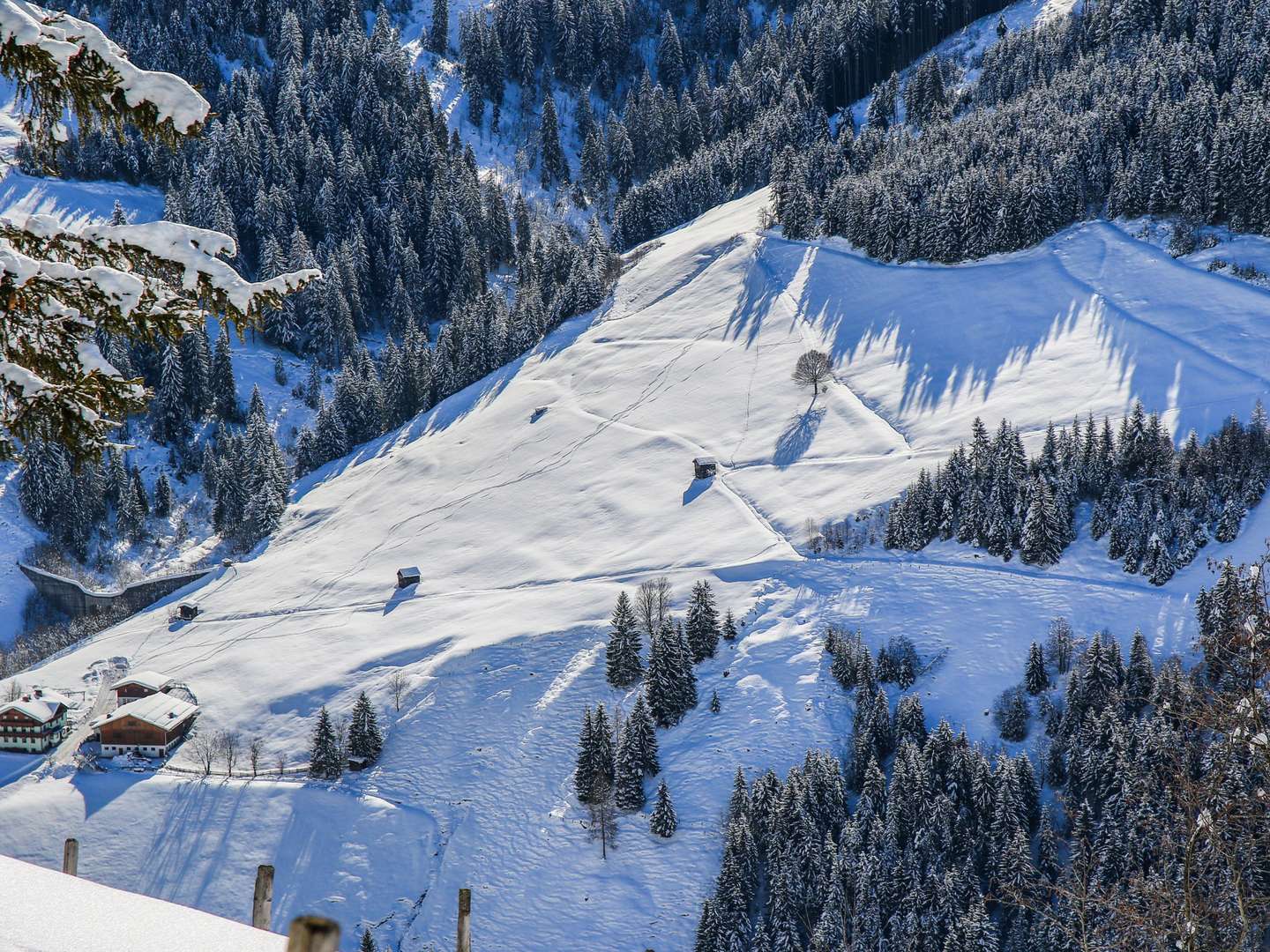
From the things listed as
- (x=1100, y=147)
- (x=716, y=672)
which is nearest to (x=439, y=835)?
(x=716, y=672)

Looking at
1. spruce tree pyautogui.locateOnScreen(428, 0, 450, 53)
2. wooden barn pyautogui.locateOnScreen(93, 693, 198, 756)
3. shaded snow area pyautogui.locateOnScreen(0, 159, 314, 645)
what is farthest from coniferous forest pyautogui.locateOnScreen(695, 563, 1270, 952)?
spruce tree pyautogui.locateOnScreen(428, 0, 450, 53)

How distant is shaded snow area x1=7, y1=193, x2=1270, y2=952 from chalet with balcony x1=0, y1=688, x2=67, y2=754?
2981 mm

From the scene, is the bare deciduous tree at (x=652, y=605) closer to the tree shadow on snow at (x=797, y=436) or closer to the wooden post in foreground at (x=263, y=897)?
the tree shadow on snow at (x=797, y=436)

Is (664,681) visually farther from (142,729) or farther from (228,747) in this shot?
(142,729)

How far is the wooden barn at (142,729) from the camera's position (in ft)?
189

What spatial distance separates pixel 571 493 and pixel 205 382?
182 ft

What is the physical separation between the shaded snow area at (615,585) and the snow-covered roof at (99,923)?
133 feet

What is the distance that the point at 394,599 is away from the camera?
2761 inches

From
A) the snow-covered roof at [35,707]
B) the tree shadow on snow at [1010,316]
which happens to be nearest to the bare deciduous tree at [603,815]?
the snow-covered roof at [35,707]

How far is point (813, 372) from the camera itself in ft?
275

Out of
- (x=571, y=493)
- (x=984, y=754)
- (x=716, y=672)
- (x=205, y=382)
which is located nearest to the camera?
(x=984, y=754)

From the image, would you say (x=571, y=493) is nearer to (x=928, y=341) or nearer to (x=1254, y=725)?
(x=928, y=341)

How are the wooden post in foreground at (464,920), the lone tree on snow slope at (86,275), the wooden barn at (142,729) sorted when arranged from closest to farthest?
the lone tree on snow slope at (86,275)
the wooden post in foreground at (464,920)
the wooden barn at (142,729)

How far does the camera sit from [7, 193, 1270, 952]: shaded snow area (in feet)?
164
